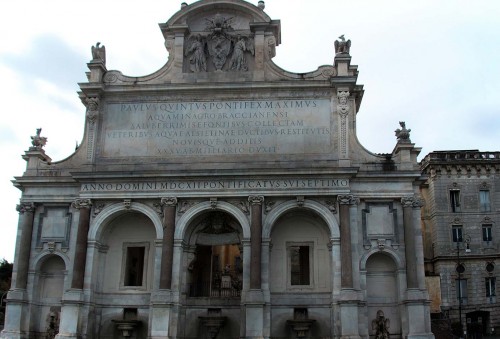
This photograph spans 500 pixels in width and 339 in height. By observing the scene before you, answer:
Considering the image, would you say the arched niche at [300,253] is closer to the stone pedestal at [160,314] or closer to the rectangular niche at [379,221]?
the rectangular niche at [379,221]

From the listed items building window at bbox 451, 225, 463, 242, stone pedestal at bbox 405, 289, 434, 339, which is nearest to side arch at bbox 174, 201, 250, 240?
stone pedestal at bbox 405, 289, 434, 339

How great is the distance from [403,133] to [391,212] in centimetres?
391

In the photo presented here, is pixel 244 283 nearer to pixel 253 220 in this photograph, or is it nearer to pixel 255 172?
pixel 253 220

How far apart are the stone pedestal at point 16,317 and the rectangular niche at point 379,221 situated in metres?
16.2

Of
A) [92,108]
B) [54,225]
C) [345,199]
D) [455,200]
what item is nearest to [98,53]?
[92,108]

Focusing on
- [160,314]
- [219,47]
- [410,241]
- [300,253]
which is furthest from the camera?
[219,47]

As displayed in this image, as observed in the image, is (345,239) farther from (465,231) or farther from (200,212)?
(465,231)

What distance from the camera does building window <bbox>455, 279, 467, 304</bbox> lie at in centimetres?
4725

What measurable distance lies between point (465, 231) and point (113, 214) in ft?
102

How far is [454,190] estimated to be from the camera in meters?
→ 49.8

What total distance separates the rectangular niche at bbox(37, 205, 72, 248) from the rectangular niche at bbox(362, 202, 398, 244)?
14.2 metres

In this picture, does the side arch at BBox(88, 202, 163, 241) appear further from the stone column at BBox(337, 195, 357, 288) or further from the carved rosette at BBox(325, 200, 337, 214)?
the stone column at BBox(337, 195, 357, 288)

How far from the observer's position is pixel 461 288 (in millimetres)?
47406

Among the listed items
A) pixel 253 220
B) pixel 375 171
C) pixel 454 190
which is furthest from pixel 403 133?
pixel 454 190
